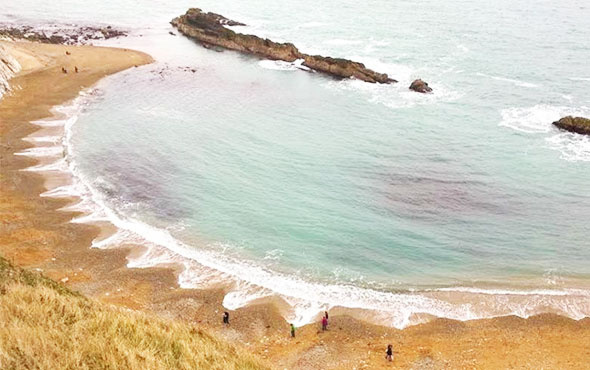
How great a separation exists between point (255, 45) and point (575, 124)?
222ft

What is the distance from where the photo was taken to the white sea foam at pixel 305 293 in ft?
142

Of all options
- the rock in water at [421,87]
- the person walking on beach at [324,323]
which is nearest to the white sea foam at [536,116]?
the rock in water at [421,87]

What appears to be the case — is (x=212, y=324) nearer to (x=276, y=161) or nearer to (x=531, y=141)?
(x=276, y=161)

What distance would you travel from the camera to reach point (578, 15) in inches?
5595

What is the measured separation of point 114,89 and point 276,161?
3986cm

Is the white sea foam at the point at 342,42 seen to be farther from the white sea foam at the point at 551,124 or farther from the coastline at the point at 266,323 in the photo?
the coastline at the point at 266,323

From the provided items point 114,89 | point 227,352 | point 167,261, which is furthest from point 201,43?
point 227,352

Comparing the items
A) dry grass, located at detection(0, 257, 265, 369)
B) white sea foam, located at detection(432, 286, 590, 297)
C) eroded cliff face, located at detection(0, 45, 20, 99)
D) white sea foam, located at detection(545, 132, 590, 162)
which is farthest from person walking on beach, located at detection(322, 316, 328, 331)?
eroded cliff face, located at detection(0, 45, 20, 99)

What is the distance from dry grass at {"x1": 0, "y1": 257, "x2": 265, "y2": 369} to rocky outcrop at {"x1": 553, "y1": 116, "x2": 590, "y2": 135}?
6680 cm

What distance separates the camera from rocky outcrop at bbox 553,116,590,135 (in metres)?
74.1

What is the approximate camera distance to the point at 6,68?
89.6m

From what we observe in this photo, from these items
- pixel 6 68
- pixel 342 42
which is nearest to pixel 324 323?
pixel 6 68

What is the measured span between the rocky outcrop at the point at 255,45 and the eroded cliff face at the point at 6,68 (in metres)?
42.4

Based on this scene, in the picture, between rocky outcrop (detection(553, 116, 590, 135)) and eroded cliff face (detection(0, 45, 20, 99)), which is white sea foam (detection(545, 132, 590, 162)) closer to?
rocky outcrop (detection(553, 116, 590, 135))
